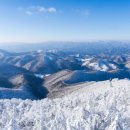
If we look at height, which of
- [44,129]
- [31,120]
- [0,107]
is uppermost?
[44,129]

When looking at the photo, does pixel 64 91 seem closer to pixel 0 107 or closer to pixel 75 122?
pixel 0 107

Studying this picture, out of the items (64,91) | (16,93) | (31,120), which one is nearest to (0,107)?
(31,120)

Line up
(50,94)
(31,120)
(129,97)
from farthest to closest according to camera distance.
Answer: (50,94), (129,97), (31,120)

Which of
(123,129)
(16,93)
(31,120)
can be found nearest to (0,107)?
(31,120)

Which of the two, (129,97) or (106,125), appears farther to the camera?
(129,97)

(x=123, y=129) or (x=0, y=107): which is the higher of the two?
(x=123, y=129)

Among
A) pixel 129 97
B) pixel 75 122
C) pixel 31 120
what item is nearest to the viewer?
pixel 75 122

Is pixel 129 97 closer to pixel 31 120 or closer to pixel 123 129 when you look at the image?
pixel 31 120

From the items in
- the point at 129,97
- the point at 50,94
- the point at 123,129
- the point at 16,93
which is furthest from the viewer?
the point at 50,94

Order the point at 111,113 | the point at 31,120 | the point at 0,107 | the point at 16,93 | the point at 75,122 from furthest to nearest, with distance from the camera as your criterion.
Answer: the point at 16,93 < the point at 0,107 < the point at 31,120 < the point at 111,113 < the point at 75,122
